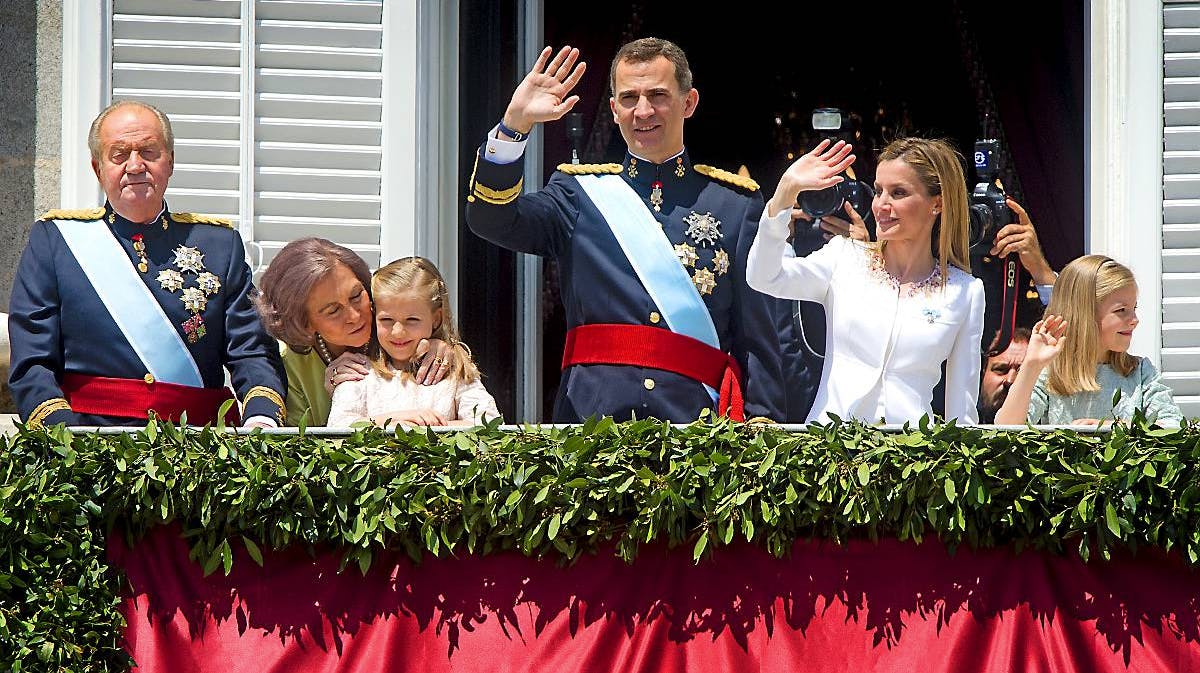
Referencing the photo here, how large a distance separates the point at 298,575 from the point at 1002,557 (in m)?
1.53

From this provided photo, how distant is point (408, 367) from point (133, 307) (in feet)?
2.29

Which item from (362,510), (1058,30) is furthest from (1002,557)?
(1058,30)

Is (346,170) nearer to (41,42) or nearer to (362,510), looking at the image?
(41,42)

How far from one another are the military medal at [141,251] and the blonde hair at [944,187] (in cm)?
184

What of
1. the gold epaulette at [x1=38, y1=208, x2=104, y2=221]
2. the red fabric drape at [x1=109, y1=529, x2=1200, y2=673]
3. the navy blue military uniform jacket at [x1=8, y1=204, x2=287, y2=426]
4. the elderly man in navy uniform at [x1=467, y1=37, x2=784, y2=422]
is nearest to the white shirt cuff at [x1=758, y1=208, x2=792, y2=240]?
the elderly man in navy uniform at [x1=467, y1=37, x2=784, y2=422]

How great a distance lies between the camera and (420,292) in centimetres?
417

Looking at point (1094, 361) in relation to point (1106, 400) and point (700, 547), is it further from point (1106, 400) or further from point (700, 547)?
point (700, 547)

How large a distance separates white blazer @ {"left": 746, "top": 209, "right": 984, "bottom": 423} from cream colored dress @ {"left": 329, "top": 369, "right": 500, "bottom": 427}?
2.38ft

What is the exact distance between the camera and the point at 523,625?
374 cm

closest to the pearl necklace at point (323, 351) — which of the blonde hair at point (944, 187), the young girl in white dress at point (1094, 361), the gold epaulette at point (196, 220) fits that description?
the gold epaulette at point (196, 220)

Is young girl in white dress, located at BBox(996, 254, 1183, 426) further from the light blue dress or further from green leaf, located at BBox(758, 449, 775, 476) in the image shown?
green leaf, located at BBox(758, 449, 775, 476)

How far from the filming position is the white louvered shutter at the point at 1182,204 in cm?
486

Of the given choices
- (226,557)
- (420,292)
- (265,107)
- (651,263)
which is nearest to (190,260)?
(420,292)

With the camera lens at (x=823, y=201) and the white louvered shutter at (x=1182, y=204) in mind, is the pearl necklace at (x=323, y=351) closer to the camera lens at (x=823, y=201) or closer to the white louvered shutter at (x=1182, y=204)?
the camera lens at (x=823, y=201)
